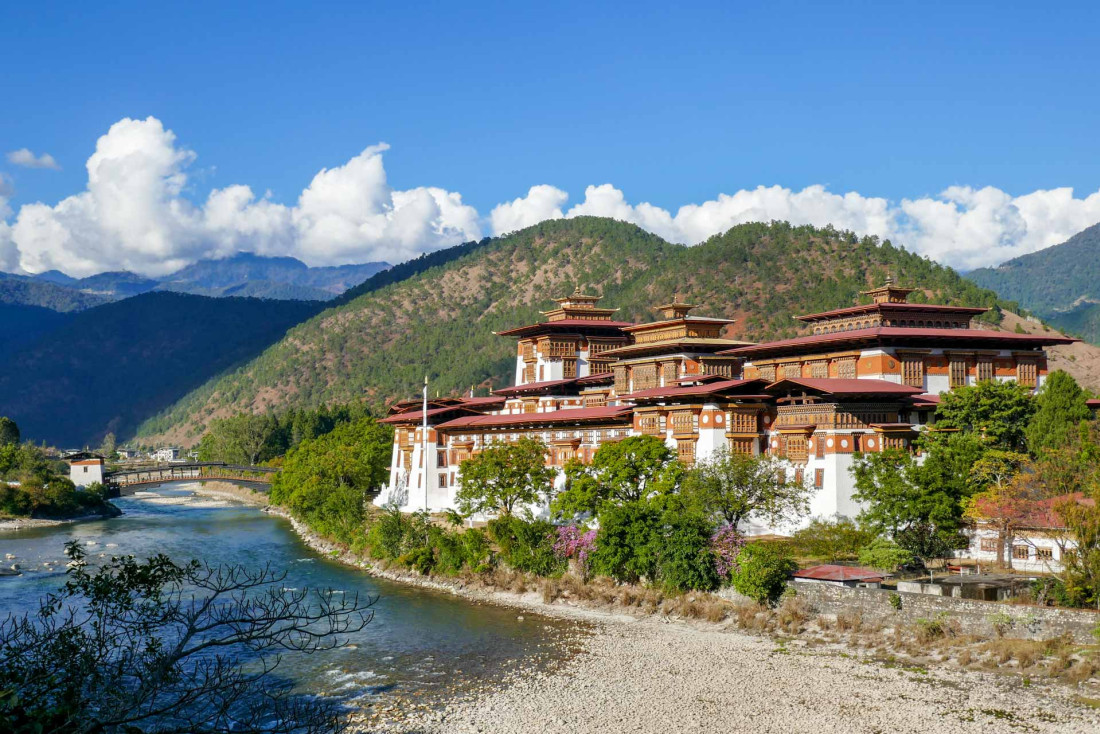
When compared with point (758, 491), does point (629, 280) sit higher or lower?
higher

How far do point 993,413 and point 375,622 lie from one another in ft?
103

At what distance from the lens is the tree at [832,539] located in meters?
47.9

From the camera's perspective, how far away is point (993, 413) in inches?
2067

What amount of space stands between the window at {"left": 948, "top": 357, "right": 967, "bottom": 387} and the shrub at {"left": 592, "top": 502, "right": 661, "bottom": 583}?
874 inches

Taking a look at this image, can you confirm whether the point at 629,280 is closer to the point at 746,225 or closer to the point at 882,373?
the point at 746,225

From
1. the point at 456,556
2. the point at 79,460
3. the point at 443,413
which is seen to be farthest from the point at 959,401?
the point at 79,460

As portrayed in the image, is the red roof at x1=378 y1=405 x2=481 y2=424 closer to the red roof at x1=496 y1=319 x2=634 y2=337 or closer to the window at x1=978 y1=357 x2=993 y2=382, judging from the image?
the red roof at x1=496 y1=319 x2=634 y2=337

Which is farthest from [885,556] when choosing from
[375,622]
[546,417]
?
[546,417]

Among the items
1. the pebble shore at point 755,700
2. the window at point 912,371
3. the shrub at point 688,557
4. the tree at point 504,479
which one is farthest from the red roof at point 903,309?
the pebble shore at point 755,700

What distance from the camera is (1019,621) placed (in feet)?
121

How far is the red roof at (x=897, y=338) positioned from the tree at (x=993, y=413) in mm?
7505

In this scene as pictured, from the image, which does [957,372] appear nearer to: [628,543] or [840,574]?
[840,574]

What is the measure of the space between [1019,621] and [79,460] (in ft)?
365

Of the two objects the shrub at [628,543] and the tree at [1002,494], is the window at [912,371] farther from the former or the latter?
the shrub at [628,543]
